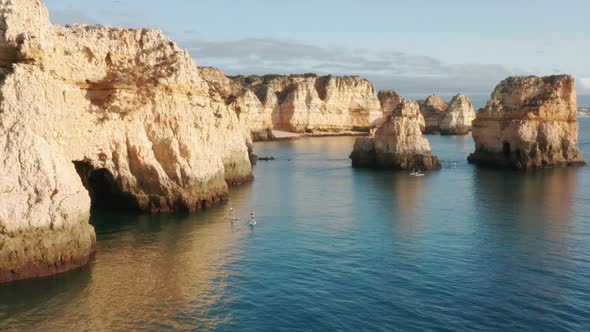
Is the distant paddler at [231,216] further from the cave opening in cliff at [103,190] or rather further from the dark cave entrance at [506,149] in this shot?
the dark cave entrance at [506,149]

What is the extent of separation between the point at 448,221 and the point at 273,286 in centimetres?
2045

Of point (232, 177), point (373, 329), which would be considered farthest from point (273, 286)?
point (232, 177)

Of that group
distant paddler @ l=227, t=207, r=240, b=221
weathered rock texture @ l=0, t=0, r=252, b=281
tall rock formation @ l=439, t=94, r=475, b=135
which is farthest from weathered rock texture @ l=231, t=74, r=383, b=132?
distant paddler @ l=227, t=207, r=240, b=221

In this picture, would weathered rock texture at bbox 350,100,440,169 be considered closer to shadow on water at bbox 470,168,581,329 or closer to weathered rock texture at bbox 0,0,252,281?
shadow on water at bbox 470,168,581,329

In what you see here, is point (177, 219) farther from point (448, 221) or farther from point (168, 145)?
point (448, 221)

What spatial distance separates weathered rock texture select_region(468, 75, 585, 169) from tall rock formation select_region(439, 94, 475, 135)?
10103 centimetres

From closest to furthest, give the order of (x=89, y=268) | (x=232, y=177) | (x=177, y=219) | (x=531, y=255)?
(x=89, y=268) → (x=531, y=255) → (x=177, y=219) → (x=232, y=177)

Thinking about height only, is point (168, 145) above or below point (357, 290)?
above

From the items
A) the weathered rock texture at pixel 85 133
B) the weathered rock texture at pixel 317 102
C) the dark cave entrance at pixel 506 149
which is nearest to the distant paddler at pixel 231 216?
the weathered rock texture at pixel 85 133

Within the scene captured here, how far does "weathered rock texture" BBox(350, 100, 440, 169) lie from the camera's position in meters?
76.0

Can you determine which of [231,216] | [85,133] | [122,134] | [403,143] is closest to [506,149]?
[403,143]

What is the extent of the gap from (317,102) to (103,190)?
137093mm

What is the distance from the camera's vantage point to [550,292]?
1015 inches

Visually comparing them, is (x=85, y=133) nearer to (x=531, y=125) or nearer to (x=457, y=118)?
(x=531, y=125)
